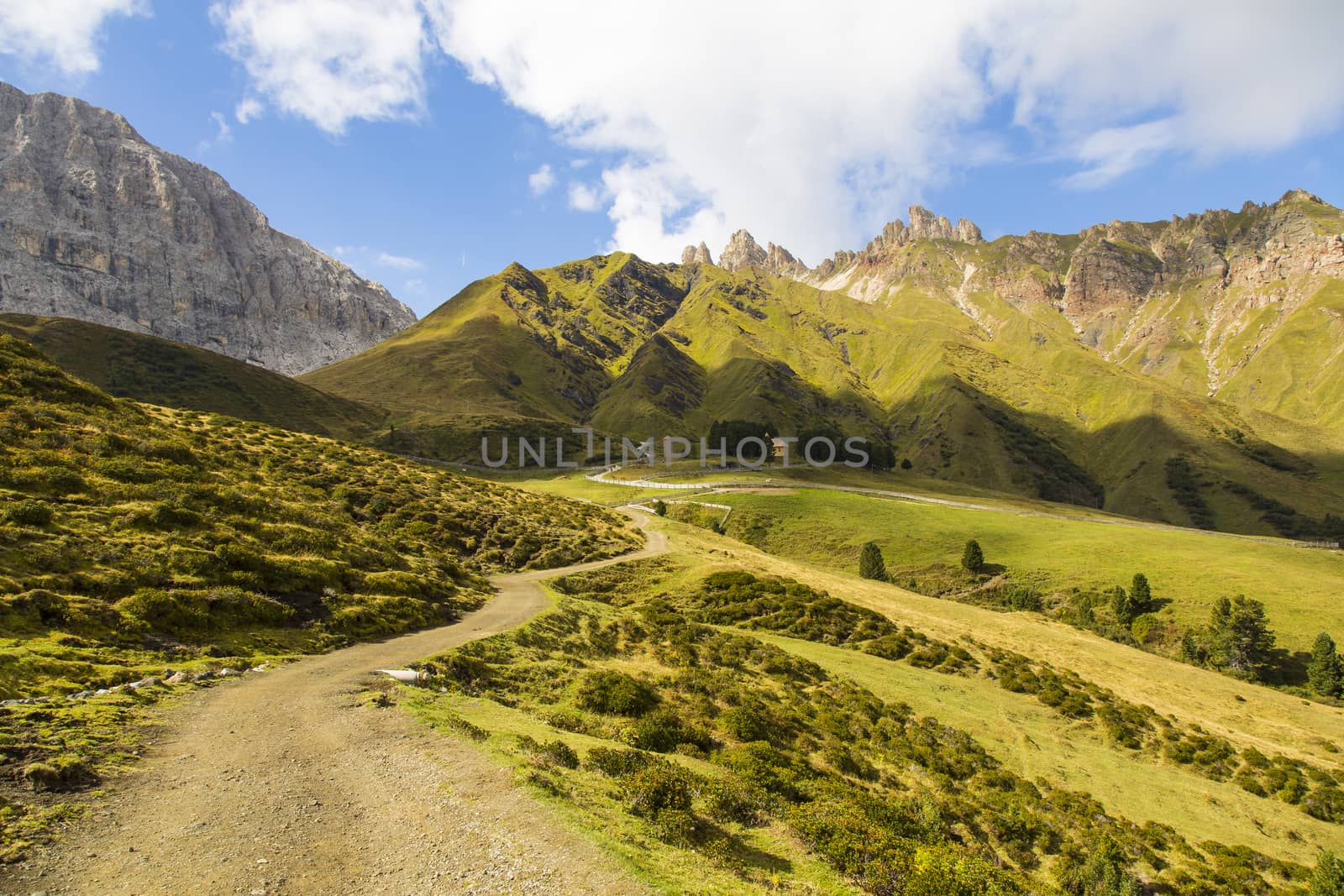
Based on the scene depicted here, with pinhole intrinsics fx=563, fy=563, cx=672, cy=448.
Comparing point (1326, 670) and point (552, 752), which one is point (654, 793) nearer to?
point (552, 752)

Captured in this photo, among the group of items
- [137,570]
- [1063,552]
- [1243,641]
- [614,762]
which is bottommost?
[1243,641]

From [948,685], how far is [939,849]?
21.0 m

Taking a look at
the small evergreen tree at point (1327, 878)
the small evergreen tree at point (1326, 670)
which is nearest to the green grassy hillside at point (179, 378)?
the small evergreen tree at point (1327, 878)

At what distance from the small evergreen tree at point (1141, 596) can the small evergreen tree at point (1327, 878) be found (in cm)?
4657

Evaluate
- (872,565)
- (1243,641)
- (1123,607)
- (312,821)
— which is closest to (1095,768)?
(312,821)

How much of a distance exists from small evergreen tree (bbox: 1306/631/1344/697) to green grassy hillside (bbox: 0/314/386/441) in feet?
504

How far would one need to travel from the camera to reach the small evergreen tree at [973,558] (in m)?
68.9

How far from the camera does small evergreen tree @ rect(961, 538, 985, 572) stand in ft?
226

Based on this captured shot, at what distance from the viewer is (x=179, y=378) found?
5187 inches

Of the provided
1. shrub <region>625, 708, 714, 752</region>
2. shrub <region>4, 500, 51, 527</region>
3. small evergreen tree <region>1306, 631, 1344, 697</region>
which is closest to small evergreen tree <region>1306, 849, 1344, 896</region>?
shrub <region>625, 708, 714, 752</region>

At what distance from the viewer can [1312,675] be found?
4662cm

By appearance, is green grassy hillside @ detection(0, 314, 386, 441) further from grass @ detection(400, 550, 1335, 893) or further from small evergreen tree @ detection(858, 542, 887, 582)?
grass @ detection(400, 550, 1335, 893)

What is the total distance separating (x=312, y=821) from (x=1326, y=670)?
232 feet

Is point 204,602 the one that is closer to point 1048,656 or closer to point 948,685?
point 948,685
